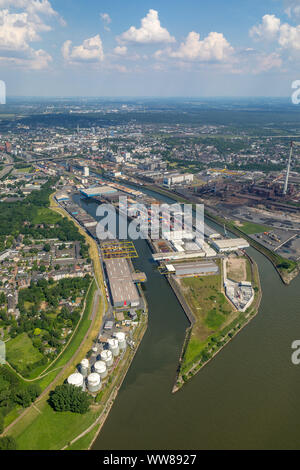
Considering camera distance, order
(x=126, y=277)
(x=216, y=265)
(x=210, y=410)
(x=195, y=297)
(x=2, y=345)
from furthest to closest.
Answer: (x=216, y=265) < (x=126, y=277) < (x=195, y=297) < (x=2, y=345) < (x=210, y=410)

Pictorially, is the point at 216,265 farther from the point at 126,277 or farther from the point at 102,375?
the point at 102,375

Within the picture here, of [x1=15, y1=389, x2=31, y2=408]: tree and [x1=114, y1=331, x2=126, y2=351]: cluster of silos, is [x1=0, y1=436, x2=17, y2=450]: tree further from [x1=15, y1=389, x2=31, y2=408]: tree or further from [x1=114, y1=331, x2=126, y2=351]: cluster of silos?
[x1=114, y1=331, x2=126, y2=351]: cluster of silos

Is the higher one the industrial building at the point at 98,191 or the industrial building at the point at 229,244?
the industrial building at the point at 98,191

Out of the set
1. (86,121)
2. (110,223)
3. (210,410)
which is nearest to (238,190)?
(110,223)

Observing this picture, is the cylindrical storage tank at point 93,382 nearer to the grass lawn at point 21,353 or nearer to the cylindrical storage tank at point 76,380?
the cylindrical storage tank at point 76,380

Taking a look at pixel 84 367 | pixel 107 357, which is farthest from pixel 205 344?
pixel 84 367

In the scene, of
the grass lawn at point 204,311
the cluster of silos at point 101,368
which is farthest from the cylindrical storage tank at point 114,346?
the grass lawn at point 204,311

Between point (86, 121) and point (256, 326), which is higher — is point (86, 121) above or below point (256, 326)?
above
